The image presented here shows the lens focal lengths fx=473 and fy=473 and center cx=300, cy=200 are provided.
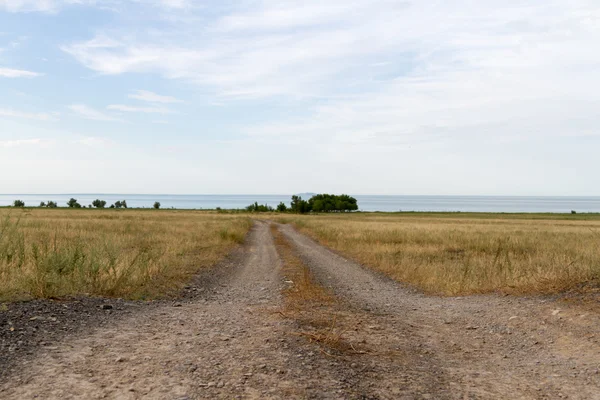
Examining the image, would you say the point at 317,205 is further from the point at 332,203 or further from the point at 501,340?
the point at 501,340

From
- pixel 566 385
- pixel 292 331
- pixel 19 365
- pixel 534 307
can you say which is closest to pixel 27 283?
pixel 19 365

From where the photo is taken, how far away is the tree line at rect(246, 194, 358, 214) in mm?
131250

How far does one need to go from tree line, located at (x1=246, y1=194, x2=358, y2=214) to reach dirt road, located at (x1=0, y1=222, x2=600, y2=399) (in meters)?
120

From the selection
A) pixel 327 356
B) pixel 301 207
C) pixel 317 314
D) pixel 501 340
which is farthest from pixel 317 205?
pixel 327 356

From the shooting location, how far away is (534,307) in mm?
8797

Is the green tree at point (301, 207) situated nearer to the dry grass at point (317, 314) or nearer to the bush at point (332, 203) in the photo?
the bush at point (332, 203)

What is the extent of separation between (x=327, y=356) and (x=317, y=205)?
139611 millimetres

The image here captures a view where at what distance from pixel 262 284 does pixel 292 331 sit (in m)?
6.30

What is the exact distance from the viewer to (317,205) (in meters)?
145

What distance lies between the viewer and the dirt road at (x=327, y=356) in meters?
4.72

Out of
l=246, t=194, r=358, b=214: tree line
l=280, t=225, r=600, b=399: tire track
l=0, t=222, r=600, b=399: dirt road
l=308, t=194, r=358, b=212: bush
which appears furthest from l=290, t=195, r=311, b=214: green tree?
l=0, t=222, r=600, b=399: dirt road

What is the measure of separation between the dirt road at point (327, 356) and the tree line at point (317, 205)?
120 m

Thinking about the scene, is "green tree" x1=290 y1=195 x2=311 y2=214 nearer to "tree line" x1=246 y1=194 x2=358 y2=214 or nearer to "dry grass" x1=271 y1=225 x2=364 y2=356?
"tree line" x1=246 y1=194 x2=358 y2=214

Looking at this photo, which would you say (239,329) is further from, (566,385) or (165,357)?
(566,385)
